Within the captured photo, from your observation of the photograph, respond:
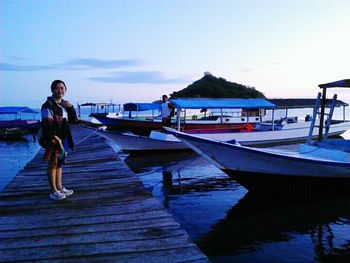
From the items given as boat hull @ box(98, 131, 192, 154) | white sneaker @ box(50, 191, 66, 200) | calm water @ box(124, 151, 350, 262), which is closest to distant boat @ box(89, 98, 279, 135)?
boat hull @ box(98, 131, 192, 154)

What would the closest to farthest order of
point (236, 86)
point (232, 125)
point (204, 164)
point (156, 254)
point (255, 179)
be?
point (156, 254) < point (255, 179) < point (204, 164) < point (232, 125) < point (236, 86)

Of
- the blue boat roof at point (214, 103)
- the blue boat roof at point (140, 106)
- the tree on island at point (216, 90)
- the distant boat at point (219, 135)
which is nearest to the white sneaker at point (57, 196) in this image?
the distant boat at point (219, 135)

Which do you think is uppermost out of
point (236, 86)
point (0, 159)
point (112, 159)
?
point (236, 86)

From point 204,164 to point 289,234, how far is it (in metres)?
8.92

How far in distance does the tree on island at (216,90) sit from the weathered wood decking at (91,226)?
57.3 metres

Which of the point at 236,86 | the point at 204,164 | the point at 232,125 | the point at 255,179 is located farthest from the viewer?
the point at 236,86

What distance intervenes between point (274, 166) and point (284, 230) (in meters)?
2.28

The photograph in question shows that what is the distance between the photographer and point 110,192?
6.98 meters

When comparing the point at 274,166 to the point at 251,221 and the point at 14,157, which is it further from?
the point at 14,157

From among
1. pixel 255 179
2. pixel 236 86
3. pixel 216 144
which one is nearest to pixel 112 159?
pixel 216 144

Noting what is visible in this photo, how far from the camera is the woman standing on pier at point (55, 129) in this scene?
575 centimetres

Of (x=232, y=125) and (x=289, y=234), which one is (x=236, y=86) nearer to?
(x=232, y=125)

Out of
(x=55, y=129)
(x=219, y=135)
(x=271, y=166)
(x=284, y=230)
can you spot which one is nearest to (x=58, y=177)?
(x=55, y=129)

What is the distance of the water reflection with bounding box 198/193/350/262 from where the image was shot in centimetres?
743
